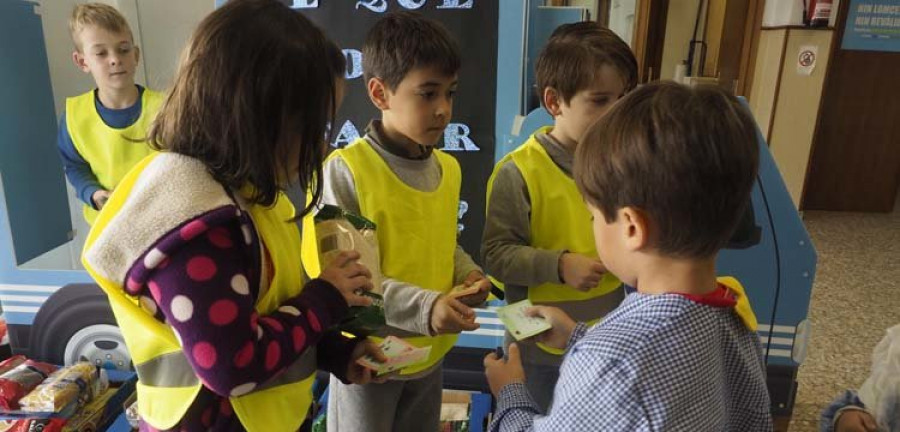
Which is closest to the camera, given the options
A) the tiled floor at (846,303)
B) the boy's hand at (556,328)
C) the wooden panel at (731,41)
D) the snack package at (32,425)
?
the boy's hand at (556,328)

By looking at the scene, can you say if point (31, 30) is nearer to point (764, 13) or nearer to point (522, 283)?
point (522, 283)

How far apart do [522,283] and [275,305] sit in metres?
0.67

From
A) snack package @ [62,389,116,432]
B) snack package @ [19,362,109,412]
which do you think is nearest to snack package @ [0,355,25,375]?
snack package @ [19,362,109,412]

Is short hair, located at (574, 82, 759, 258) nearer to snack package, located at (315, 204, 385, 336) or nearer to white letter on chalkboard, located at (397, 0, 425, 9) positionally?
snack package, located at (315, 204, 385, 336)

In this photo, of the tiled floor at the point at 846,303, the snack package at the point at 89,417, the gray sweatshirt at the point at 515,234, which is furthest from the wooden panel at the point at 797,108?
the snack package at the point at 89,417

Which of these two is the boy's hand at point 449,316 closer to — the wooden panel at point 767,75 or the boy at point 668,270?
the boy at point 668,270

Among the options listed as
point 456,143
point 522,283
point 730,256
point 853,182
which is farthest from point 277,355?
point 853,182

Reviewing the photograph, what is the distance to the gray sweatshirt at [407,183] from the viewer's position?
1.23m

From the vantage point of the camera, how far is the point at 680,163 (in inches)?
29.2

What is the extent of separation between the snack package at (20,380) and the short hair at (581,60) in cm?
189

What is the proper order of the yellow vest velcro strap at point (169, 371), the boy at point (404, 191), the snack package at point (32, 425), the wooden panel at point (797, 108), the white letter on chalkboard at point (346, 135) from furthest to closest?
the wooden panel at point (797, 108) < the white letter on chalkboard at point (346, 135) < the snack package at point (32, 425) < the boy at point (404, 191) < the yellow vest velcro strap at point (169, 371)

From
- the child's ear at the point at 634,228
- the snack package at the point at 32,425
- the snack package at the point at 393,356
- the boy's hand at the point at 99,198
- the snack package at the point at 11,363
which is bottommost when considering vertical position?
the snack package at the point at 11,363

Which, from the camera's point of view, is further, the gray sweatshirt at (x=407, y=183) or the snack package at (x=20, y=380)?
the snack package at (x=20, y=380)

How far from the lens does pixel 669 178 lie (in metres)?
0.75
